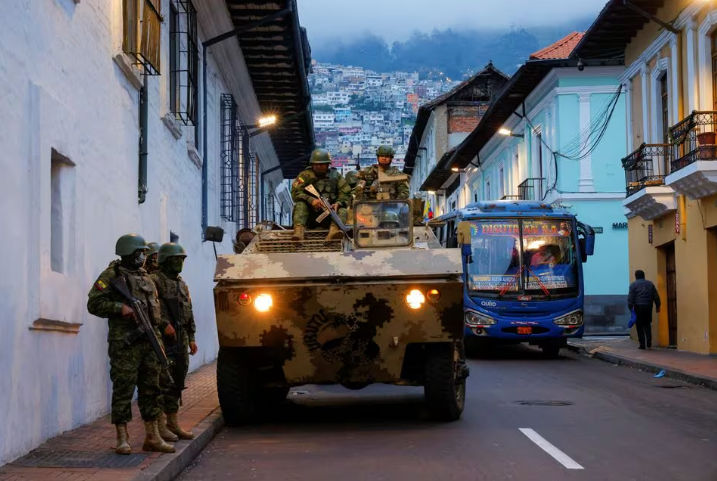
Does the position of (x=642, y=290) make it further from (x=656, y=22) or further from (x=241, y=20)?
(x=241, y=20)

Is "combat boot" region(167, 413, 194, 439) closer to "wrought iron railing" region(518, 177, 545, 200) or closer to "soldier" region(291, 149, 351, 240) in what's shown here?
"soldier" region(291, 149, 351, 240)

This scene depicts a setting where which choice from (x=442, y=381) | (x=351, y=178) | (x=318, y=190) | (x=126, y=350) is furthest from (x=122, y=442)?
(x=351, y=178)

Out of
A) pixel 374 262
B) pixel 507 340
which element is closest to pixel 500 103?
pixel 507 340

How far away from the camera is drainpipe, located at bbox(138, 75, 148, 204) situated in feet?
44.2

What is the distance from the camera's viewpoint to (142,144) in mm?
13531

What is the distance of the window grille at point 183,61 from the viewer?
1634 cm

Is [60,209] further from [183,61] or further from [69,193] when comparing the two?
[183,61]

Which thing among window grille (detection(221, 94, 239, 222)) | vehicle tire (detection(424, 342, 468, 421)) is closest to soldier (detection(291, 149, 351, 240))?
vehicle tire (detection(424, 342, 468, 421))

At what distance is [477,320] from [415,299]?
36.8ft

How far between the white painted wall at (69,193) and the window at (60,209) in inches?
2.2

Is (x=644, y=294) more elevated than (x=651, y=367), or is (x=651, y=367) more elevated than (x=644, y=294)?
(x=644, y=294)

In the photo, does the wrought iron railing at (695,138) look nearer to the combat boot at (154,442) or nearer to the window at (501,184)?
the combat boot at (154,442)

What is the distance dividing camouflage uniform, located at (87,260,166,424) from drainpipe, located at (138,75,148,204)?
15.2 ft

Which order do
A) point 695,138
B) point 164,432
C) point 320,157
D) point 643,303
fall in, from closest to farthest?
1. point 164,432
2. point 320,157
3. point 695,138
4. point 643,303
